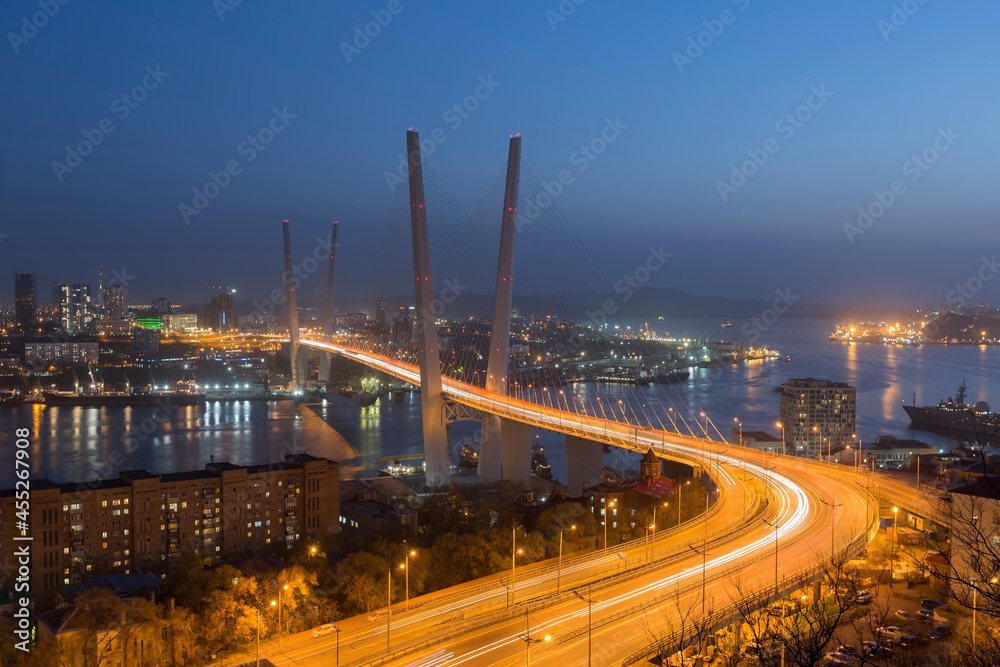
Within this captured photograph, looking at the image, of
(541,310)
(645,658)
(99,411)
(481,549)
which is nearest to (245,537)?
(481,549)

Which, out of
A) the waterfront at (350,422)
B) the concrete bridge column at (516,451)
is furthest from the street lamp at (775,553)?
the waterfront at (350,422)

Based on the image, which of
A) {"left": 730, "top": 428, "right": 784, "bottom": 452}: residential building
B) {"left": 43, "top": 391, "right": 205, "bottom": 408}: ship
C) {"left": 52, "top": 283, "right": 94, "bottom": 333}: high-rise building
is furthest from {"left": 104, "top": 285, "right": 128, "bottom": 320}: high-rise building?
{"left": 730, "top": 428, "right": 784, "bottom": 452}: residential building

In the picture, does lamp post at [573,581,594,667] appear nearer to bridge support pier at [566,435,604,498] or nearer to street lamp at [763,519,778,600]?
street lamp at [763,519,778,600]

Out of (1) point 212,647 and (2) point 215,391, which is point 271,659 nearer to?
(1) point 212,647

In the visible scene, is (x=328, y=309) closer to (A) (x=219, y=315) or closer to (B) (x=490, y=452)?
(B) (x=490, y=452)

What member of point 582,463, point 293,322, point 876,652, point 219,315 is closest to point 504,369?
point 582,463
